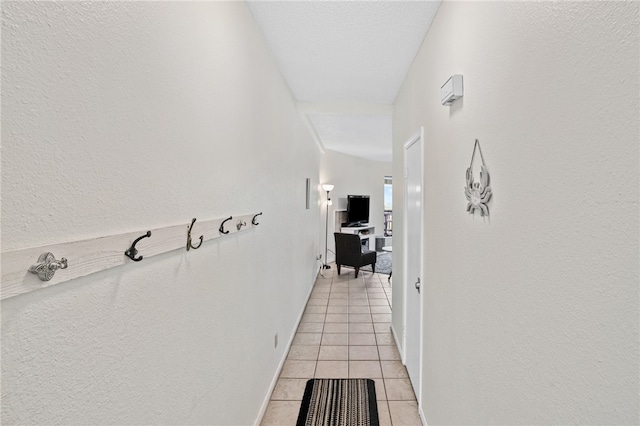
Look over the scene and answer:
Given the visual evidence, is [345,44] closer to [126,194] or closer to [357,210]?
[126,194]

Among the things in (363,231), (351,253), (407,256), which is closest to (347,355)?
(407,256)

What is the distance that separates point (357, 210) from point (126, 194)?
7.20 m

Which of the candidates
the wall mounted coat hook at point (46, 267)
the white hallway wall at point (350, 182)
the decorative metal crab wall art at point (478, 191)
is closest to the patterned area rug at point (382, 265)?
the white hallway wall at point (350, 182)

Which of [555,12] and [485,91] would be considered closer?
[555,12]

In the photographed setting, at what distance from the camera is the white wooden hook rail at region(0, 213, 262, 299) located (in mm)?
489

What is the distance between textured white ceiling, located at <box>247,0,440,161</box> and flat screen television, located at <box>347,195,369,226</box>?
4265mm

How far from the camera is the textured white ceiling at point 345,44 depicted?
1.76 metres

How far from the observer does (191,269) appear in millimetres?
1099

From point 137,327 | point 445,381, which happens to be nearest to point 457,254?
point 445,381

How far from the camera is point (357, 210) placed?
782cm

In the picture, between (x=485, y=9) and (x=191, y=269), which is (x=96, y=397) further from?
(x=485, y=9)

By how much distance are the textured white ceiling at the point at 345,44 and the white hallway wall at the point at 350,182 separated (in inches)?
129

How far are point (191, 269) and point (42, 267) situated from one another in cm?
58

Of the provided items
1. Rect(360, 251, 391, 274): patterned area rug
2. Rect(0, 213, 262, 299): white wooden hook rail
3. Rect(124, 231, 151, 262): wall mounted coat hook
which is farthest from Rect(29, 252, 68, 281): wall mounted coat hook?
Rect(360, 251, 391, 274): patterned area rug
